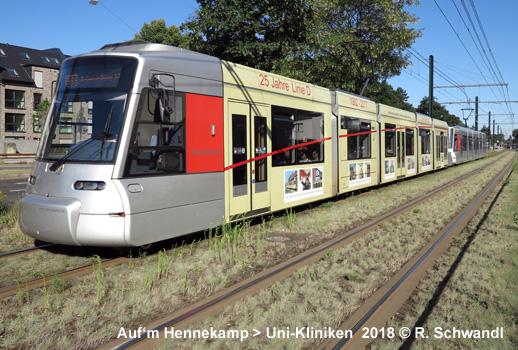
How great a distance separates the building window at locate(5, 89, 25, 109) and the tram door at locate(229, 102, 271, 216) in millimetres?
45237

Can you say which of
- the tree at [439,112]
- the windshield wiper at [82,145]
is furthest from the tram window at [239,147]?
the tree at [439,112]

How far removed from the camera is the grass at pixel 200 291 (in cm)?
374

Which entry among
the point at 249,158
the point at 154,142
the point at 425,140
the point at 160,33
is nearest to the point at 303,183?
the point at 249,158

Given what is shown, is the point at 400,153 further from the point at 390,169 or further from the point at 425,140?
the point at 425,140

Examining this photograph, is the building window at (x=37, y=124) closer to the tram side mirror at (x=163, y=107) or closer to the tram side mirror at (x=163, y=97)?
the tram side mirror at (x=163, y=97)

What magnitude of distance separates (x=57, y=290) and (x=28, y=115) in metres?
47.5

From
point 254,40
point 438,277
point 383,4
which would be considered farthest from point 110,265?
point 383,4

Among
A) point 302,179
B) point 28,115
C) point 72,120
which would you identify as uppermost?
point 28,115

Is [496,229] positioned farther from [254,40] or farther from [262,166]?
[254,40]

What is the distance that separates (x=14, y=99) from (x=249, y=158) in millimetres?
45741

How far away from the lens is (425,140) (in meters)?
21.2

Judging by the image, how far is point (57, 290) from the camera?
457cm

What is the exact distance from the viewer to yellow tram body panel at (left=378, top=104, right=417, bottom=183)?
→ 15172 mm

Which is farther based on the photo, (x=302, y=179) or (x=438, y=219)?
(x=302, y=179)
